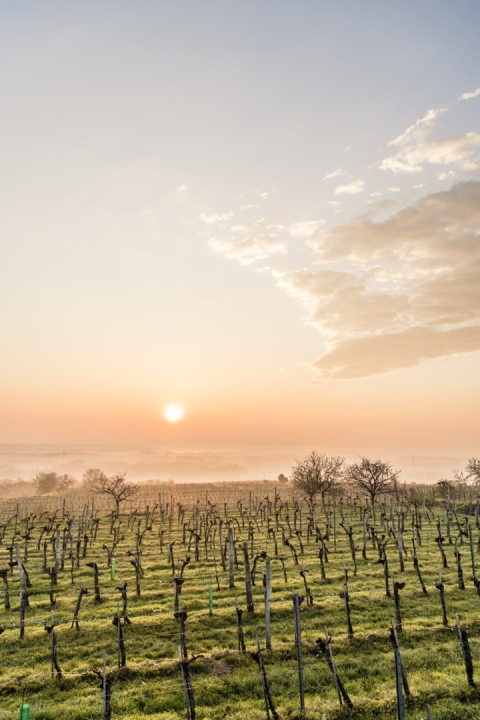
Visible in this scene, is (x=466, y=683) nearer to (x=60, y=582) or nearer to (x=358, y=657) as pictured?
(x=358, y=657)

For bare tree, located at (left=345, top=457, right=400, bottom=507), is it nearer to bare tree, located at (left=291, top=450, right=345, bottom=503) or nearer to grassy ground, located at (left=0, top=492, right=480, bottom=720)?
bare tree, located at (left=291, top=450, right=345, bottom=503)

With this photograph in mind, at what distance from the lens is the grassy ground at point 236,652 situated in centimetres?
1291

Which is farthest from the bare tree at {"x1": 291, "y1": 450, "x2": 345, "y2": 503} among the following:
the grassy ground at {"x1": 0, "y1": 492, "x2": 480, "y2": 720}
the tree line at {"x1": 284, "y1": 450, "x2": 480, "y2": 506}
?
the grassy ground at {"x1": 0, "y1": 492, "x2": 480, "y2": 720}

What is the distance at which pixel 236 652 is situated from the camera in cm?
1600

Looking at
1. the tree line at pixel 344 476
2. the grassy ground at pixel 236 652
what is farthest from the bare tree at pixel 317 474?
the grassy ground at pixel 236 652

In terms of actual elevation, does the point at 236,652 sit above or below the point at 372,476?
below

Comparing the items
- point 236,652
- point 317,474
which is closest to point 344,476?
point 317,474

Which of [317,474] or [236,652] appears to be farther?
[317,474]

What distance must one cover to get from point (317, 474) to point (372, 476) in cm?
823

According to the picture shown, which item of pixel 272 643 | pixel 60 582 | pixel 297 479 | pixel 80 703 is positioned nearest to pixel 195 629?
pixel 272 643

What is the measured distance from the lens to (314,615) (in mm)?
19828

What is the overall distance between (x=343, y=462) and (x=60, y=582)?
5014cm

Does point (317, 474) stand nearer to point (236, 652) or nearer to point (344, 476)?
point (344, 476)

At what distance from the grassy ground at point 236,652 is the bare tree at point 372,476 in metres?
34.8
